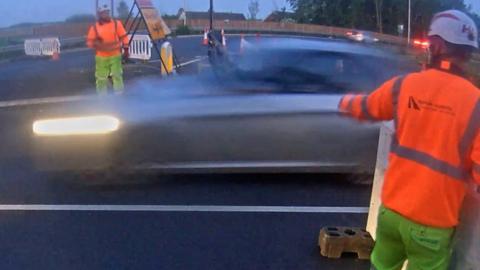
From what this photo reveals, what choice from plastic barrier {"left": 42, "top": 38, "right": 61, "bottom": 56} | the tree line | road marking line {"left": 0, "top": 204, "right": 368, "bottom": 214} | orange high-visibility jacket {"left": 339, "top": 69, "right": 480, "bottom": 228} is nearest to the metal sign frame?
plastic barrier {"left": 42, "top": 38, "right": 61, "bottom": 56}

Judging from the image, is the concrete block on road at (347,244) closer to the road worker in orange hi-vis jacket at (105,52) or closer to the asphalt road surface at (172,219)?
the asphalt road surface at (172,219)

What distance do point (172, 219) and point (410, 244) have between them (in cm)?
306

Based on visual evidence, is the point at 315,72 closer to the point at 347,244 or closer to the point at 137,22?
the point at 347,244

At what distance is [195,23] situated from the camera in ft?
251

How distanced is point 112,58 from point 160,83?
463 cm

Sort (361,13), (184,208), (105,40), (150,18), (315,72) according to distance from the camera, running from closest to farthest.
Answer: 1. (184,208)
2. (315,72)
3. (105,40)
4. (150,18)
5. (361,13)

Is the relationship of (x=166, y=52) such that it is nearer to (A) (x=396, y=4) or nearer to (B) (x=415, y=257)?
(B) (x=415, y=257)

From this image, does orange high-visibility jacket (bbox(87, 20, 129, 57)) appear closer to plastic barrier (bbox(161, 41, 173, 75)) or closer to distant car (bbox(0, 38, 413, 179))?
distant car (bbox(0, 38, 413, 179))

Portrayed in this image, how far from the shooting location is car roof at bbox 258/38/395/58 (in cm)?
736

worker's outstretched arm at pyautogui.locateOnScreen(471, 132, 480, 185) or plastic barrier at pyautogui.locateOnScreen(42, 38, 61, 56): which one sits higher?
worker's outstretched arm at pyautogui.locateOnScreen(471, 132, 480, 185)

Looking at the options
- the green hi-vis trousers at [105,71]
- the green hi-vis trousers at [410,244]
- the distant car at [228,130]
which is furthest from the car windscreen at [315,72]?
the green hi-vis trousers at [105,71]

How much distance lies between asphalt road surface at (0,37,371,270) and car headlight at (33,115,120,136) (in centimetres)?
50

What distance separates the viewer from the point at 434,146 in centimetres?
310

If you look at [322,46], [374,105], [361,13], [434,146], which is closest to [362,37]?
[322,46]
